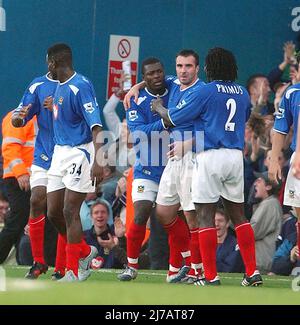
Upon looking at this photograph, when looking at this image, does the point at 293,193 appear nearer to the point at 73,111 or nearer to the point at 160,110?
the point at 160,110

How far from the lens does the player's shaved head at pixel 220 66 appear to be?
1274cm

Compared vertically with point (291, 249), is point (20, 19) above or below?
above

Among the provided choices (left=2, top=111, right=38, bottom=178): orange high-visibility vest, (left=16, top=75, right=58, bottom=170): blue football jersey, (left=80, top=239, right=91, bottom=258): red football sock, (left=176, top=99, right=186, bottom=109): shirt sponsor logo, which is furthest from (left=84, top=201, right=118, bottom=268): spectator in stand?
(left=176, top=99, right=186, bottom=109): shirt sponsor logo

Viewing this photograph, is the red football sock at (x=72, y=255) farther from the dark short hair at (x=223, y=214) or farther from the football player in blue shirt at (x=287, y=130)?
the dark short hair at (x=223, y=214)

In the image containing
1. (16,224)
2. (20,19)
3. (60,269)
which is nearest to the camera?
(60,269)

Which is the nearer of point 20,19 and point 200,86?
point 200,86

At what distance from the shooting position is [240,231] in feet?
42.1

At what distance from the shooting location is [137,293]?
38.0ft

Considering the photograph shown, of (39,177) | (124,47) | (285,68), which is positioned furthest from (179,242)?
(285,68)

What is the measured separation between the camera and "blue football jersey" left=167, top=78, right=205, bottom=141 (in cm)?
1266

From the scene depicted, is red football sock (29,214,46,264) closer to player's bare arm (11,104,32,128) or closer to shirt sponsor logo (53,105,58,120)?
player's bare arm (11,104,32,128)
